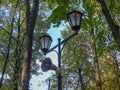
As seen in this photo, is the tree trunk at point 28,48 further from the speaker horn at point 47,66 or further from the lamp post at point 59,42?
the speaker horn at point 47,66

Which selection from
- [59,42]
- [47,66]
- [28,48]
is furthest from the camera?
[28,48]

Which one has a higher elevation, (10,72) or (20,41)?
(20,41)

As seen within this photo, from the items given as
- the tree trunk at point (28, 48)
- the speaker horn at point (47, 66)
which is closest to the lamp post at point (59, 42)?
the speaker horn at point (47, 66)

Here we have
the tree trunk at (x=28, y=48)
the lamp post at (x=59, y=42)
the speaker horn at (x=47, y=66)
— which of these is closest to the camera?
the lamp post at (x=59, y=42)

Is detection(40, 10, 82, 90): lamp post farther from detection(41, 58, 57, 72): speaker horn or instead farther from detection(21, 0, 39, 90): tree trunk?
detection(21, 0, 39, 90): tree trunk

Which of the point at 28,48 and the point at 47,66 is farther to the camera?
the point at 28,48

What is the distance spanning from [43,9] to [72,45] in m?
6.56

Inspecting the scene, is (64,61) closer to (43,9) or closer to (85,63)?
(85,63)

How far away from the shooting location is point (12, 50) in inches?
1099

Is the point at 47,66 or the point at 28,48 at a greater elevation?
the point at 28,48

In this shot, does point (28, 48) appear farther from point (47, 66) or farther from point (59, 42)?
point (47, 66)

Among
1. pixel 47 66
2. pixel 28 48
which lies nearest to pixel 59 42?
pixel 47 66

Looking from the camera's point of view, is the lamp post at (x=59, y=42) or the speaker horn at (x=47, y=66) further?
the speaker horn at (x=47, y=66)

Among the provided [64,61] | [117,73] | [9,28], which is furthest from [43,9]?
[117,73]
